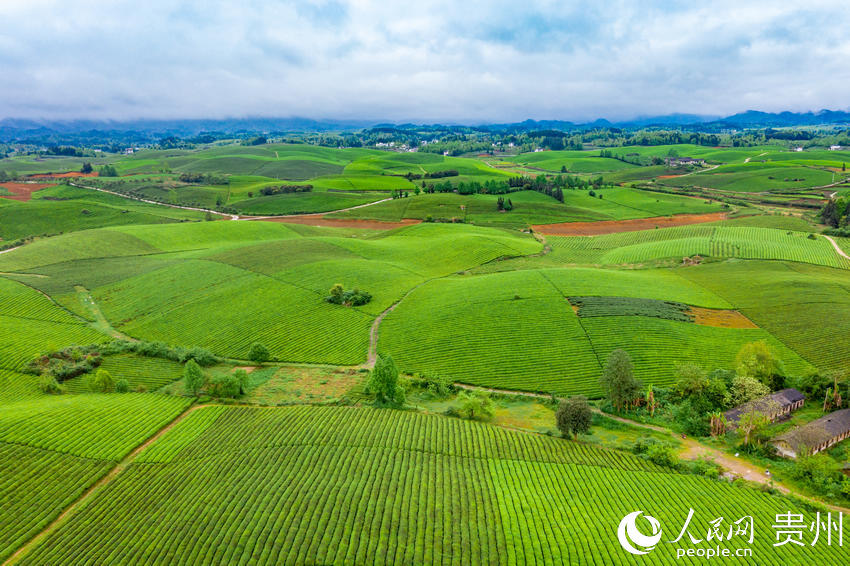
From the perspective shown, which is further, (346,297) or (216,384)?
(346,297)

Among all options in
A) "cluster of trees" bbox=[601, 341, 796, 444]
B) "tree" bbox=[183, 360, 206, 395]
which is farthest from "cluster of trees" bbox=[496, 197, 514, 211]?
"tree" bbox=[183, 360, 206, 395]

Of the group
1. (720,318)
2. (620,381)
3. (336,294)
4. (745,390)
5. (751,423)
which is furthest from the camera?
(336,294)

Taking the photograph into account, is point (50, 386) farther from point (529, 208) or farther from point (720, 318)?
point (529, 208)

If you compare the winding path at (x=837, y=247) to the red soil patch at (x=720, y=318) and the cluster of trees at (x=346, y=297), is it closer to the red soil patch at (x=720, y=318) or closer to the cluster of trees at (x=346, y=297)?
the red soil patch at (x=720, y=318)

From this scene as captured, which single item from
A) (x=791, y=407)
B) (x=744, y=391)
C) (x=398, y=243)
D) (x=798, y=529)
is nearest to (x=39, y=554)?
(x=798, y=529)

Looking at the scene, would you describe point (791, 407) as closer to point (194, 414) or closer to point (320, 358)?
point (320, 358)

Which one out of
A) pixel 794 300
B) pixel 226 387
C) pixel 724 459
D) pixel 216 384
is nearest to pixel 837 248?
pixel 794 300

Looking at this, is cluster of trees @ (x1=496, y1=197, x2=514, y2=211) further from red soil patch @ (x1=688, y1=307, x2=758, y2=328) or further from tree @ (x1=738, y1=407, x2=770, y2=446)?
tree @ (x1=738, y1=407, x2=770, y2=446)

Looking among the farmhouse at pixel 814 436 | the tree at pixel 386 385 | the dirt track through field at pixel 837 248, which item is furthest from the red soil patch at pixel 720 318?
the dirt track through field at pixel 837 248
